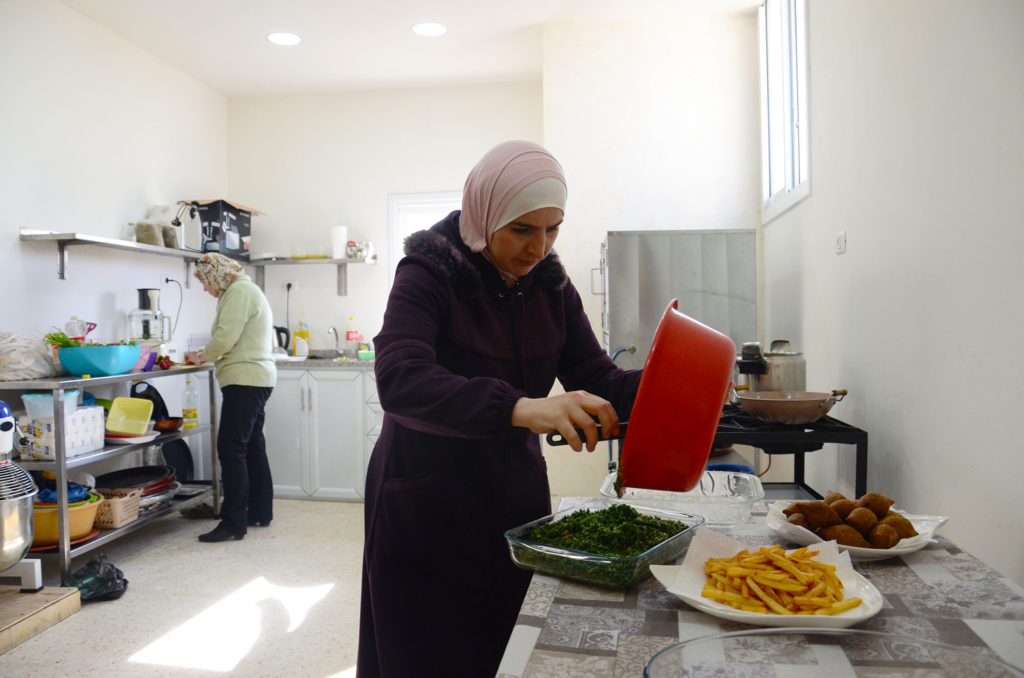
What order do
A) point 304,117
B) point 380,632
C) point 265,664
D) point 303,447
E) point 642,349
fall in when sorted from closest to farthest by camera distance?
point 380,632 → point 265,664 → point 642,349 → point 303,447 → point 304,117

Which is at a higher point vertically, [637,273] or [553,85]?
[553,85]

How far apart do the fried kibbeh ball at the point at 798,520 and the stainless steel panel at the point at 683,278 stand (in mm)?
2072

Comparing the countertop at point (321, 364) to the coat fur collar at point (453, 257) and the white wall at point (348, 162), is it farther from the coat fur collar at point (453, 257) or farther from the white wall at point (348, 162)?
the coat fur collar at point (453, 257)

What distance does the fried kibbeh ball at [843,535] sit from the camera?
97 cm

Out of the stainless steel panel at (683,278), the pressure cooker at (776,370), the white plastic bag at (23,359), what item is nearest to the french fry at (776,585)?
the pressure cooker at (776,370)

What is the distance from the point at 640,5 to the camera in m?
3.54

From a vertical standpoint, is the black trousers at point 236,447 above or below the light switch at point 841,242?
below

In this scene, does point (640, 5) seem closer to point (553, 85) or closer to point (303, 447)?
point (553, 85)

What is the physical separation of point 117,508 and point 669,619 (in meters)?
3.11

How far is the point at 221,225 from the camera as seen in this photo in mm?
4352

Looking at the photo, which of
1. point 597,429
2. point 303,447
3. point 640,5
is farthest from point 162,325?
point 597,429

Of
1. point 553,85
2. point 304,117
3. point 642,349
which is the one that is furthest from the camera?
point 304,117

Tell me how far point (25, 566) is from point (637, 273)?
2721 mm

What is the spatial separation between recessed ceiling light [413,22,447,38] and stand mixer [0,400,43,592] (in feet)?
8.81
